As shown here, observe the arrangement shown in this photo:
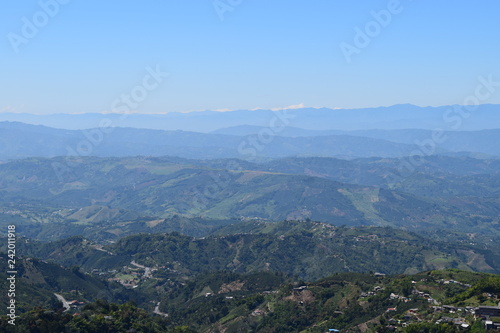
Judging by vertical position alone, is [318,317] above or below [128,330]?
below

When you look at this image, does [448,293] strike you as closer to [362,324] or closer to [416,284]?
[416,284]

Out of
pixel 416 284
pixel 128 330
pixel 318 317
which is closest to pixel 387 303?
pixel 416 284

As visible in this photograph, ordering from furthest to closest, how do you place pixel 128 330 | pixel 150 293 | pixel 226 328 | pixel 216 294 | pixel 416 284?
pixel 150 293 → pixel 216 294 → pixel 226 328 → pixel 416 284 → pixel 128 330

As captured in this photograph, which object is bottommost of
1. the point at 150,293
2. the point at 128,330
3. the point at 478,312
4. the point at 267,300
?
the point at 150,293

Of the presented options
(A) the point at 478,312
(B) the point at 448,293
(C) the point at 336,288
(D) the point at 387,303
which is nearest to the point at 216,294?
(C) the point at 336,288

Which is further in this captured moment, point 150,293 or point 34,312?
point 150,293

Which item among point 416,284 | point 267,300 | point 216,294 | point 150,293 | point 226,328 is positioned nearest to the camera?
point 416,284

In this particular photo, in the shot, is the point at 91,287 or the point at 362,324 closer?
the point at 362,324

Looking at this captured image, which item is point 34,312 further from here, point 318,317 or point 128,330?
point 318,317

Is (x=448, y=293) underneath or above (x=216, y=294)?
above
